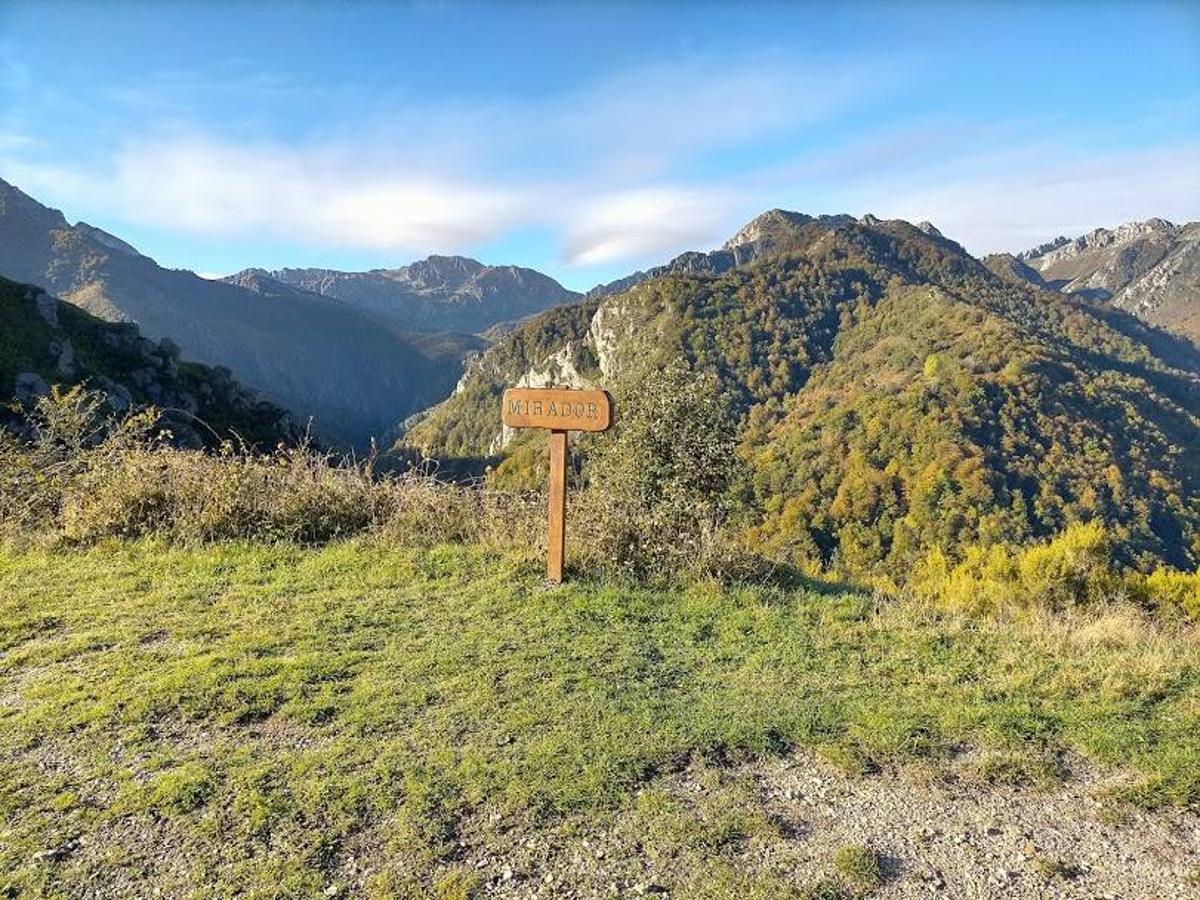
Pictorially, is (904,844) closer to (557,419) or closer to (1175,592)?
(557,419)

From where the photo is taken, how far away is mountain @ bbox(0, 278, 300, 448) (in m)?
42.6

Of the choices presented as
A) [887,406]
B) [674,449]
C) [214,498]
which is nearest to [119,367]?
[214,498]

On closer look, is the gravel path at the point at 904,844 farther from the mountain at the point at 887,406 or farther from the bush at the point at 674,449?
the bush at the point at 674,449

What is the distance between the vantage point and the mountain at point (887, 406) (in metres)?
58.1

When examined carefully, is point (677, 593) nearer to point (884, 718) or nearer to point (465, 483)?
point (884, 718)

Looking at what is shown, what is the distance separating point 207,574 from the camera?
21.1 ft

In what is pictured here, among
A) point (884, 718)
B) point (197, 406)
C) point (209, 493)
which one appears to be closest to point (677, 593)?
point (884, 718)

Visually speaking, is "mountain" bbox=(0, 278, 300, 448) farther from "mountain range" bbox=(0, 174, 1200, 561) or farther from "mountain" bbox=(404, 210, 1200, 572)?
"mountain" bbox=(404, 210, 1200, 572)

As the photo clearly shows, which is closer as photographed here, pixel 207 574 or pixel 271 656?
pixel 271 656

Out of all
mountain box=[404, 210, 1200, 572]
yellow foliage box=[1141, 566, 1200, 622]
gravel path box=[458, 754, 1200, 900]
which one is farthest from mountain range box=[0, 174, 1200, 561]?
gravel path box=[458, 754, 1200, 900]

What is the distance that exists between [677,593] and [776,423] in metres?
87.9

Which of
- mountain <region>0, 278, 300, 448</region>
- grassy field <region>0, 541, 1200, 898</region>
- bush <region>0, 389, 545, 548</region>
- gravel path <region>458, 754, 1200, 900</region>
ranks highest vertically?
mountain <region>0, 278, 300, 448</region>

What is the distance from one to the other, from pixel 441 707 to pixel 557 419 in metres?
2.91

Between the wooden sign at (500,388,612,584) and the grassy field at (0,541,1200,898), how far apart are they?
19.3 inches
